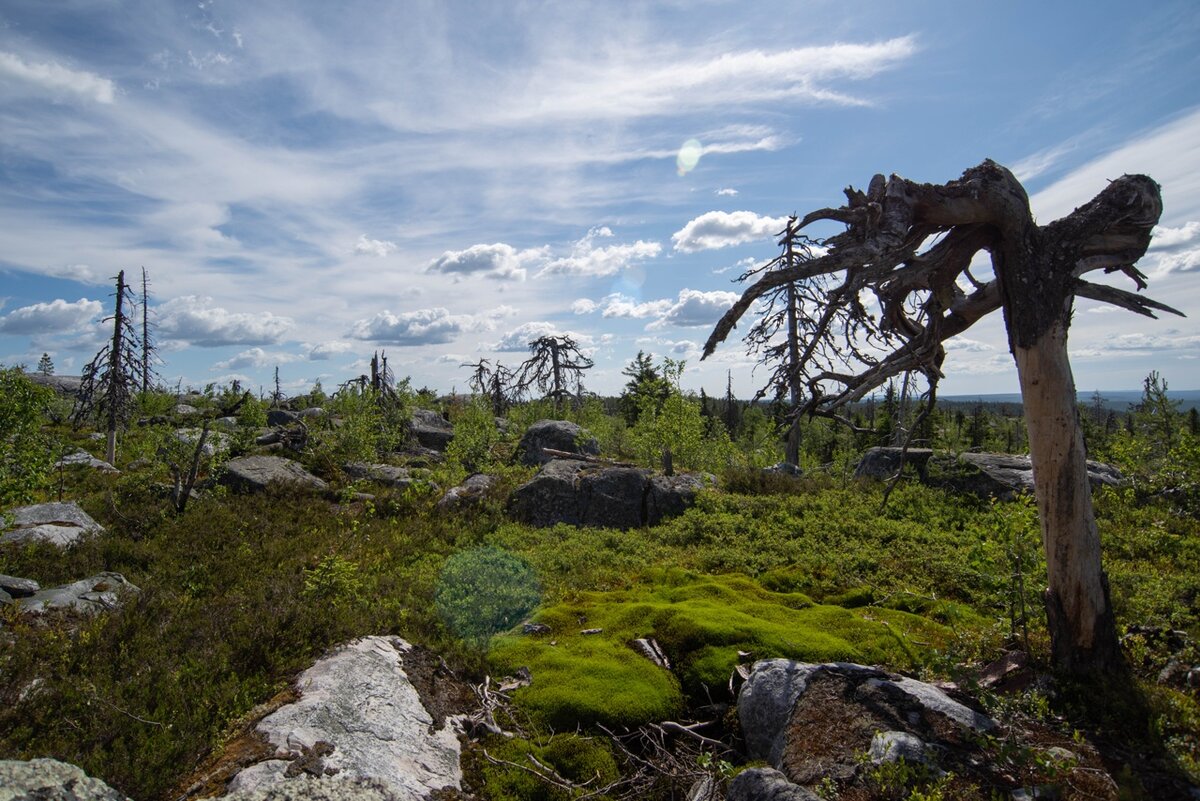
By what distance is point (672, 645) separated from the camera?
8727 mm

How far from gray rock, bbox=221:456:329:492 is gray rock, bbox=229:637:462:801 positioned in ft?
44.6

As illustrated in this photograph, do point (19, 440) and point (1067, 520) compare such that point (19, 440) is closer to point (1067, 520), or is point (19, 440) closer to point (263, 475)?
point (263, 475)

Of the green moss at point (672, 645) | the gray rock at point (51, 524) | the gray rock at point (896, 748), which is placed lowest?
the green moss at point (672, 645)

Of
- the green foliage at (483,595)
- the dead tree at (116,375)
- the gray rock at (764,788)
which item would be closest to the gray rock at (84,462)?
the dead tree at (116,375)

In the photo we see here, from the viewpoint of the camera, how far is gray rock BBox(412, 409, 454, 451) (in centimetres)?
3403

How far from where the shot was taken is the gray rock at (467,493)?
62.8 feet

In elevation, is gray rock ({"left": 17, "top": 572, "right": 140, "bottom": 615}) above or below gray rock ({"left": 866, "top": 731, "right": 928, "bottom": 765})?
below

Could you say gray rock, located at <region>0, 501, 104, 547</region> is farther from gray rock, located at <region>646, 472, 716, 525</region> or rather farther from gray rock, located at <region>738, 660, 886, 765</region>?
gray rock, located at <region>738, 660, 886, 765</region>

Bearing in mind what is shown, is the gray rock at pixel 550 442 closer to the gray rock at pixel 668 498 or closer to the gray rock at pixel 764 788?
the gray rock at pixel 668 498

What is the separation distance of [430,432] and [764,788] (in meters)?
31.4

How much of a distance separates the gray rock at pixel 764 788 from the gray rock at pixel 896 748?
0.72m

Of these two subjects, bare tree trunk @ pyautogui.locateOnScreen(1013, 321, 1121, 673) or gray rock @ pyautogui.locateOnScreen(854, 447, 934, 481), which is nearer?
bare tree trunk @ pyautogui.locateOnScreen(1013, 321, 1121, 673)

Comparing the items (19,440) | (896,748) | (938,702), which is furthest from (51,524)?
(938,702)

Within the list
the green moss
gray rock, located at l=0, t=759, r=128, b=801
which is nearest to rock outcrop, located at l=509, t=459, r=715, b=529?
the green moss
